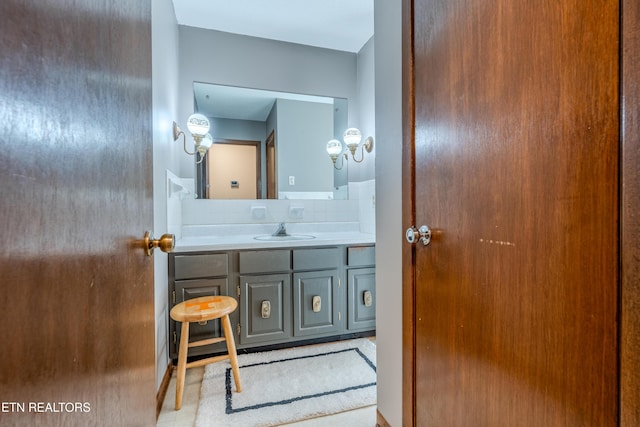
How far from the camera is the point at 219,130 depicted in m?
2.56

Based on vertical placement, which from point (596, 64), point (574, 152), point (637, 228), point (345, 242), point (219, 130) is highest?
point (219, 130)

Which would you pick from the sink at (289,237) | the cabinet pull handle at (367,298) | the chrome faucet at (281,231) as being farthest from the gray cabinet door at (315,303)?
the chrome faucet at (281,231)

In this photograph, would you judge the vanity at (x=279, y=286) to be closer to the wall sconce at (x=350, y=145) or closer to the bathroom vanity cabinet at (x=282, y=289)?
the bathroom vanity cabinet at (x=282, y=289)

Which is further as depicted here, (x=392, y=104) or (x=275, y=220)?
(x=275, y=220)

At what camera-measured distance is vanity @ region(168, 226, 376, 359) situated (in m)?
1.96

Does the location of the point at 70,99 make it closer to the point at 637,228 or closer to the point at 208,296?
the point at 637,228

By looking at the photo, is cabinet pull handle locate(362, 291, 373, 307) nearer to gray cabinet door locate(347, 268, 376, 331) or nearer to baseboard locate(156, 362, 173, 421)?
gray cabinet door locate(347, 268, 376, 331)

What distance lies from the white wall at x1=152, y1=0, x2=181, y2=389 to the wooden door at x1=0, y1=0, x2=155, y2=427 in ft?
3.00

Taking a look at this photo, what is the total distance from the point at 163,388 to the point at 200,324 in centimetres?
39

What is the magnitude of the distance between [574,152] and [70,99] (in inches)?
33.7

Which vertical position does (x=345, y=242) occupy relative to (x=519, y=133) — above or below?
below

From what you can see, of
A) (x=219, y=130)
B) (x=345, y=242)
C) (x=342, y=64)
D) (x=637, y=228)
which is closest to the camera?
(x=637, y=228)

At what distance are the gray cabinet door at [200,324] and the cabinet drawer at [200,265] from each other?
0.04 metres

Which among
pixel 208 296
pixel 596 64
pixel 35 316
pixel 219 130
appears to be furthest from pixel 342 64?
pixel 35 316
